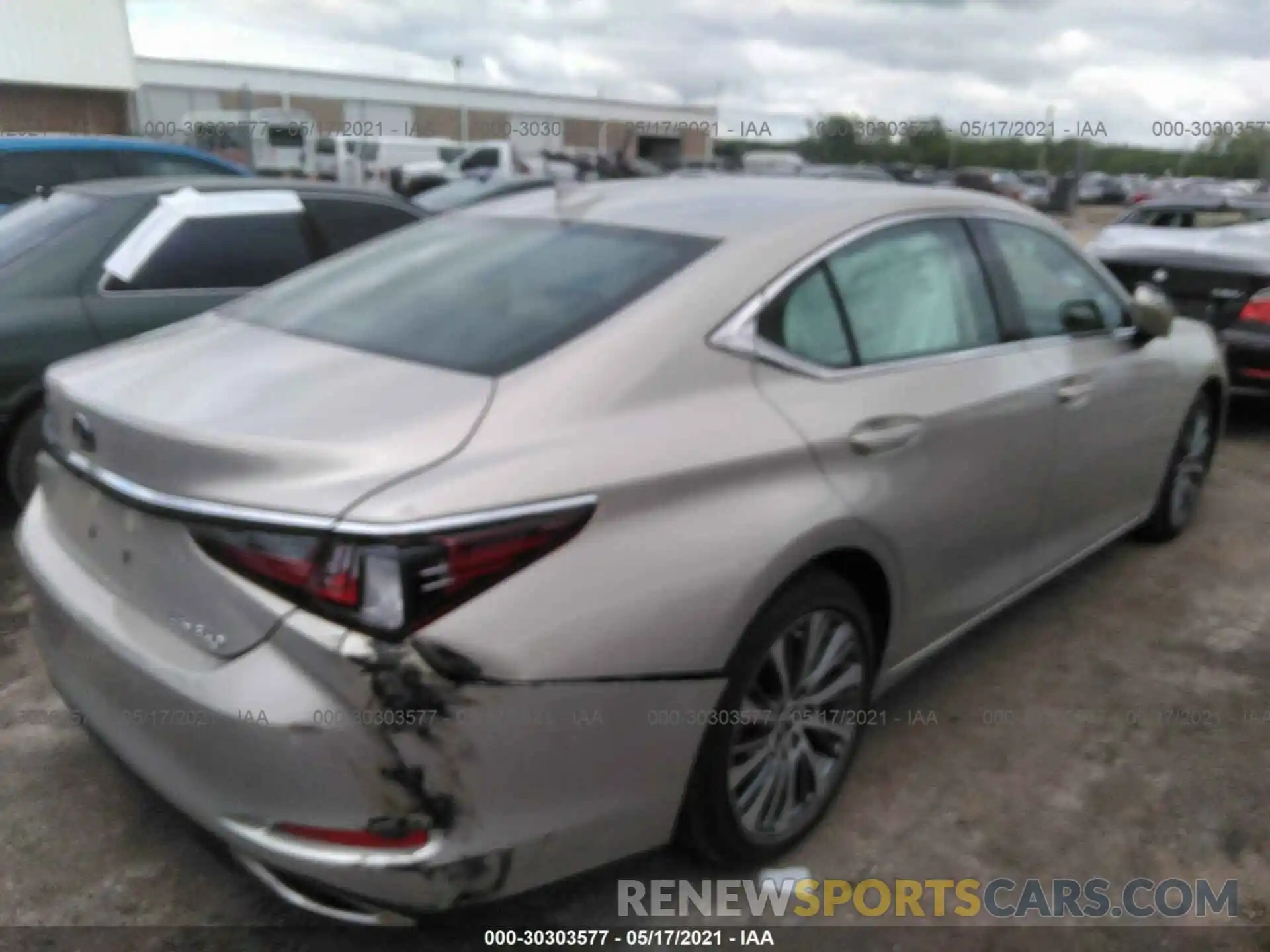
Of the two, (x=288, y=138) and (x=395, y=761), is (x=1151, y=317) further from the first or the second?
(x=288, y=138)

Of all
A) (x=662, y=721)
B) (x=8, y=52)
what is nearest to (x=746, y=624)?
(x=662, y=721)

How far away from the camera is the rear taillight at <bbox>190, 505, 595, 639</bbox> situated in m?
1.68

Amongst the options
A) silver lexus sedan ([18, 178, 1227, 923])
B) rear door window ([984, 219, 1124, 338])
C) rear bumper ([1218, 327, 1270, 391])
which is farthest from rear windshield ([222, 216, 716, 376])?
rear bumper ([1218, 327, 1270, 391])

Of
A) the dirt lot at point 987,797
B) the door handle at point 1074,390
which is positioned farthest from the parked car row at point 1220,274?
the door handle at point 1074,390

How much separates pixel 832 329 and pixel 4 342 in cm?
317

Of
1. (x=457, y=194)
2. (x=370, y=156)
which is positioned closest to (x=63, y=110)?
(x=370, y=156)

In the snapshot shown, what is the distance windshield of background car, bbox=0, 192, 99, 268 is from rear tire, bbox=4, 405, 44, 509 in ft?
2.13

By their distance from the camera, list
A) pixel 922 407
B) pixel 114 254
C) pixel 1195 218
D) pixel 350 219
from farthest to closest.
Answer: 1. pixel 1195 218
2. pixel 350 219
3. pixel 114 254
4. pixel 922 407

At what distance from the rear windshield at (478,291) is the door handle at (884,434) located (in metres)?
0.56

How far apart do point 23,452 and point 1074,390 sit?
12.5 feet

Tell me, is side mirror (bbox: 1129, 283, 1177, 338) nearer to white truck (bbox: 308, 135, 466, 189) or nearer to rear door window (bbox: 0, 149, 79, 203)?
rear door window (bbox: 0, 149, 79, 203)

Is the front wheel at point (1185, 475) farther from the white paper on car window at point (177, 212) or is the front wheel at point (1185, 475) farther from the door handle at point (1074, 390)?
the white paper on car window at point (177, 212)

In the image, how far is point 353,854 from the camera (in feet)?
5.79

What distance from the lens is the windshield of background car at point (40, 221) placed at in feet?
13.8
